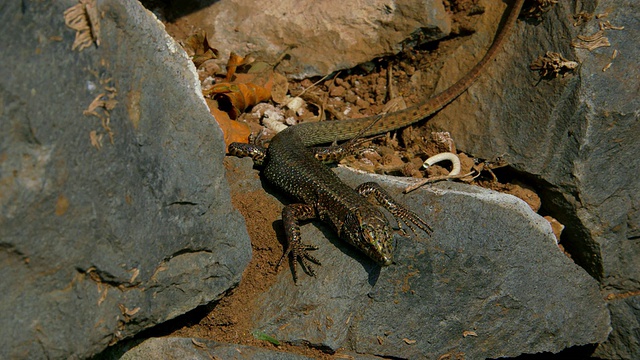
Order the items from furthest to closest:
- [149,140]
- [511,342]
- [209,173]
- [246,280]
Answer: [511,342] → [246,280] → [209,173] → [149,140]

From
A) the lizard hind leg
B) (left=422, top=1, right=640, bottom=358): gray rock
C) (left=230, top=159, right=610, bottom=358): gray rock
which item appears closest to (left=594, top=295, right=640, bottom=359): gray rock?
(left=422, top=1, right=640, bottom=358): gray rock

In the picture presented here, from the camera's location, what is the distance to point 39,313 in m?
3.64

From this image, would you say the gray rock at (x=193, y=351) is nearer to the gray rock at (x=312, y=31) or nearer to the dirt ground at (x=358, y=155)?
the dirt ground at (x=358, y=155)

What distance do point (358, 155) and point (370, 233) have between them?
75.2 inches

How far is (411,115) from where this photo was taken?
6824 mm

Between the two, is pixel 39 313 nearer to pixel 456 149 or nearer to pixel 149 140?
pixel 149 140

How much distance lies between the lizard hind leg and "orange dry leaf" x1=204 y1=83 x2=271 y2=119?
5.82ft

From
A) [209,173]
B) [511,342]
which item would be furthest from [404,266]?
[209,173]

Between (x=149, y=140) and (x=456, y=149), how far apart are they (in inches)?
144

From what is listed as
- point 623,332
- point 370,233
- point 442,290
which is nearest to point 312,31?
point 370,233

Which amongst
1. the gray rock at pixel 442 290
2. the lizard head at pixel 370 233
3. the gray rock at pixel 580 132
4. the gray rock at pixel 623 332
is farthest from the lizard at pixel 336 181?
the gray rock at pixel 623 332

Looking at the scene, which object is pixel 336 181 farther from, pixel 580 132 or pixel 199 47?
pixel 199 47

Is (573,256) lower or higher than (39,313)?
lower

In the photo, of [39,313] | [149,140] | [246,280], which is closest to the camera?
[39,313]
